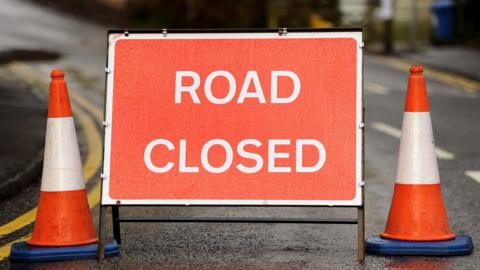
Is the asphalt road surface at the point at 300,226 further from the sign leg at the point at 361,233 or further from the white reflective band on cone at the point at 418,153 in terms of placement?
the white reflective band on cone at the point at 418,153

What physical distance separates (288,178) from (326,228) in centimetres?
124

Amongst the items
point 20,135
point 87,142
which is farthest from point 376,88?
point 20,135

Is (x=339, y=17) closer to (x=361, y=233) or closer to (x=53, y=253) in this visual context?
(x=361, y=233)

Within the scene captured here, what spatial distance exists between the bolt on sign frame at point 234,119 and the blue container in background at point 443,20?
80.8 ft

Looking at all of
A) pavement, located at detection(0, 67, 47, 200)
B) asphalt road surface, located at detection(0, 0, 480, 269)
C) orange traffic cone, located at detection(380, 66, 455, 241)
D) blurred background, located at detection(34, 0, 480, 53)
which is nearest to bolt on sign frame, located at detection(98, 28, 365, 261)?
asphalt road surface, located at detection(0, 0, 480, 269)

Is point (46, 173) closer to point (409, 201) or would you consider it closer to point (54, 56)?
point (409, 201)

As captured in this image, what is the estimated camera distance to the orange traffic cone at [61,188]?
705 centimetres

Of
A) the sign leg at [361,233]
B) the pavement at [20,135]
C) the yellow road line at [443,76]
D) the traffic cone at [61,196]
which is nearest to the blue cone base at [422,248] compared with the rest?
the sign leg at [361,233]

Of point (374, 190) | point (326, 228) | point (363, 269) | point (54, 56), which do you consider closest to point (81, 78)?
point (54, 56)

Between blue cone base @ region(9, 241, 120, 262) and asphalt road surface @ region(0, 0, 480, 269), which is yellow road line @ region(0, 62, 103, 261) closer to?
asphalt road surface @ region(0, 0, 480, 269)

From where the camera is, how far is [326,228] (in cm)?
819

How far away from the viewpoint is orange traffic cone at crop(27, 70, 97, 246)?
705 cm

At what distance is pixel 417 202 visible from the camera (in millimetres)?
7191

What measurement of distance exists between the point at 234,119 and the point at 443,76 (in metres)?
17.2
